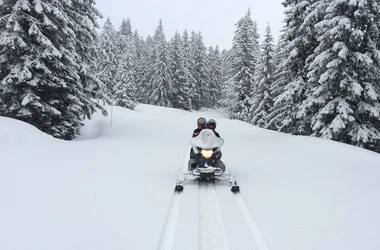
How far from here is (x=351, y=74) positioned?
615 inches

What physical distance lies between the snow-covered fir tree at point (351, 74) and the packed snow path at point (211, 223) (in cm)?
1027

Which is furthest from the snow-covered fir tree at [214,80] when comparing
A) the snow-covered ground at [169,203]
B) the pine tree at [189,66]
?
the snow-covered ground at [169,203]

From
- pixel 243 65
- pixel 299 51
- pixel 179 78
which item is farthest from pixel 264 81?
pixel 179 78

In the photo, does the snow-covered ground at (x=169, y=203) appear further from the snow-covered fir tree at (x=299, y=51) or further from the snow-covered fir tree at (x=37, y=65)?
the snow-covered fir tree at (x=299, y=51)

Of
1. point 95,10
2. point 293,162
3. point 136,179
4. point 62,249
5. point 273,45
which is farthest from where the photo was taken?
point 273,45

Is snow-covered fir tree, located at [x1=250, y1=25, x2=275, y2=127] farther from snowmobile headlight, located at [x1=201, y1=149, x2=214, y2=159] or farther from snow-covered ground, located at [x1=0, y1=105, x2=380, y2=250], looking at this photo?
snowmobile headlight, located at [x1=201, y1=149, x2=214, y2=159]

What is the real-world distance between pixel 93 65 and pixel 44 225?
15761 mm

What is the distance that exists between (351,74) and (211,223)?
13226 millimetres

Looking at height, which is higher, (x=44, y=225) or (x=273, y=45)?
(x=273, y=45)

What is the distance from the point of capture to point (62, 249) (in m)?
4.41

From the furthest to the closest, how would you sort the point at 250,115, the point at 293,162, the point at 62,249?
the point at 250,115, the point at 293,162, the point at 62,249

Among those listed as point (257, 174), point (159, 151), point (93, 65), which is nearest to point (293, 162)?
point (257, 174)

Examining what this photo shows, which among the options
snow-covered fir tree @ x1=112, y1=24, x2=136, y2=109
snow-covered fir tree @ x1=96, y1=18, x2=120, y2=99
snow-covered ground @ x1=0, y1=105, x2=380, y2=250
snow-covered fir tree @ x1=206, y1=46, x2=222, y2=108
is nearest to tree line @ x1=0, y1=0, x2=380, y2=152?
snow-covered ground @ x1=0, y1=105, x2=380, y2=250

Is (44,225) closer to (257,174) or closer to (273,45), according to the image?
(257,174)
